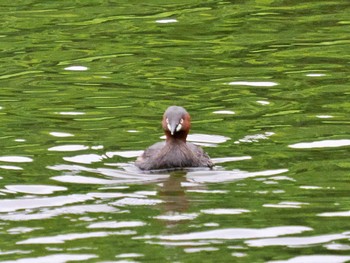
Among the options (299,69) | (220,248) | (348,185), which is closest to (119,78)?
(299,69)

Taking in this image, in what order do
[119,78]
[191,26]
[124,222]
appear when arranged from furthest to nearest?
[191,26], [119,78], [124,222]

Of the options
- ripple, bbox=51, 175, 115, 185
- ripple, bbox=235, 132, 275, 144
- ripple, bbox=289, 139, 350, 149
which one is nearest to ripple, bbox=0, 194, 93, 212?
ripple, bbox=51, 175, 115, 185

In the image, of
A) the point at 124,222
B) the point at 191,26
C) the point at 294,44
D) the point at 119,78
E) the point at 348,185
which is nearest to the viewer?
the point at 124,222

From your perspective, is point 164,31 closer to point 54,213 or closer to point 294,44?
point 294,44

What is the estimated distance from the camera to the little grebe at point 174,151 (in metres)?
14.8

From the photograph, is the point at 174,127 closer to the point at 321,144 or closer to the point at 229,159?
the point at 229,159

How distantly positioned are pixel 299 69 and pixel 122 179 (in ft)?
20.1

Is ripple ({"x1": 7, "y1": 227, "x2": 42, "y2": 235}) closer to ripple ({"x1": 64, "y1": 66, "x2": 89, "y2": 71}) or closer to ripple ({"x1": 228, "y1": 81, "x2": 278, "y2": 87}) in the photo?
ripple ({"x1": 228, "y1": 81, "x2": 278, "y2": 87})

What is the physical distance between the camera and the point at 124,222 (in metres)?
12.4

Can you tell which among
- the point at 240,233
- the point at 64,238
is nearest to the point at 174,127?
the point at 240,233

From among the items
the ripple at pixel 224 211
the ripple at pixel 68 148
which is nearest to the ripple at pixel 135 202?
the ripple at pixel 224 211

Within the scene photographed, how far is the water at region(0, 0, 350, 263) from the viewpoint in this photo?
11.9 m

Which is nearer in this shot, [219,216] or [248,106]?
[219,216]

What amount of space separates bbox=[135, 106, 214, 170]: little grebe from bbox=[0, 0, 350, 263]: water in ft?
0.42
